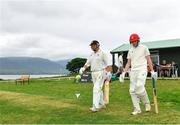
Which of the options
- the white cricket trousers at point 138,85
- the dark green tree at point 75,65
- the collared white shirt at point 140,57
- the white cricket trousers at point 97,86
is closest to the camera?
the white cricket trousers at point 138,85

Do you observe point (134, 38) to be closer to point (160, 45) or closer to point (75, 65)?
point (160, 45)

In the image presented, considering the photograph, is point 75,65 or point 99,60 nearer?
point 99,60

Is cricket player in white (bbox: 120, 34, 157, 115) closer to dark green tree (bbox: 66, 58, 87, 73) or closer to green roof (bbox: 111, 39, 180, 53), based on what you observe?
green roof (bbox: 111, 39, 180, 53)

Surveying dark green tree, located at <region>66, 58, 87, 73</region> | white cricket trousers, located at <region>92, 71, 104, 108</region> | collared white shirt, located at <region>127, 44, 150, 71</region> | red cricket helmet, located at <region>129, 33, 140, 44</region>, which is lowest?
white cricket trousers, located at <region>92, 71, 104, 108</region>

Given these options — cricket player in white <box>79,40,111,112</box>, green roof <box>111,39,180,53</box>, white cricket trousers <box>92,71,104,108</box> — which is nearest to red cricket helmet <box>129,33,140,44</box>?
cricket player in white <box>79,40,111,112</box>

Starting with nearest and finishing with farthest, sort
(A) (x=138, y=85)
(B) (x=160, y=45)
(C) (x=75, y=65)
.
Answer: (A) (x=138, y=85)
(B) (x=160, y=45)
(C) (x=75, y=65)

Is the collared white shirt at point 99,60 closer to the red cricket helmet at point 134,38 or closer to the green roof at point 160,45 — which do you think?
the red cricket helmet at point 134,38

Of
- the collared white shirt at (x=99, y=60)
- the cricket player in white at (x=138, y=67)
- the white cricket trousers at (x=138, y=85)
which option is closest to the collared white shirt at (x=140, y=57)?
the cricket player in white at (x=138, y=67)

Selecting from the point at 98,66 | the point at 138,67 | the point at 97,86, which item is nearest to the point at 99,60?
the point at 98,66

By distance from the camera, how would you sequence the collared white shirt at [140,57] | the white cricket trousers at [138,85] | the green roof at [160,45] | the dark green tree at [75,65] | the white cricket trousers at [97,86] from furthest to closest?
the dark green tree at [75,65]
the green roof at [160,45]
the white cricket trousers at [97,86]
the collared white shirt at [140,57]
the white cricket trousers at [138,85]

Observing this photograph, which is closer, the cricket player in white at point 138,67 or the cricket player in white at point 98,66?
the cricket player in white at point 138,67

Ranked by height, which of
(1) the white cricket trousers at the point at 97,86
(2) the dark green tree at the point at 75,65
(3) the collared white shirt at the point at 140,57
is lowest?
(1) the white cricket trousers at the point at 97,86

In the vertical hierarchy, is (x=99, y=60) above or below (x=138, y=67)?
above

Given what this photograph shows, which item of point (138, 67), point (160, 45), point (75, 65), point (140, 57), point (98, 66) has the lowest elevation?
point (138, 67)
